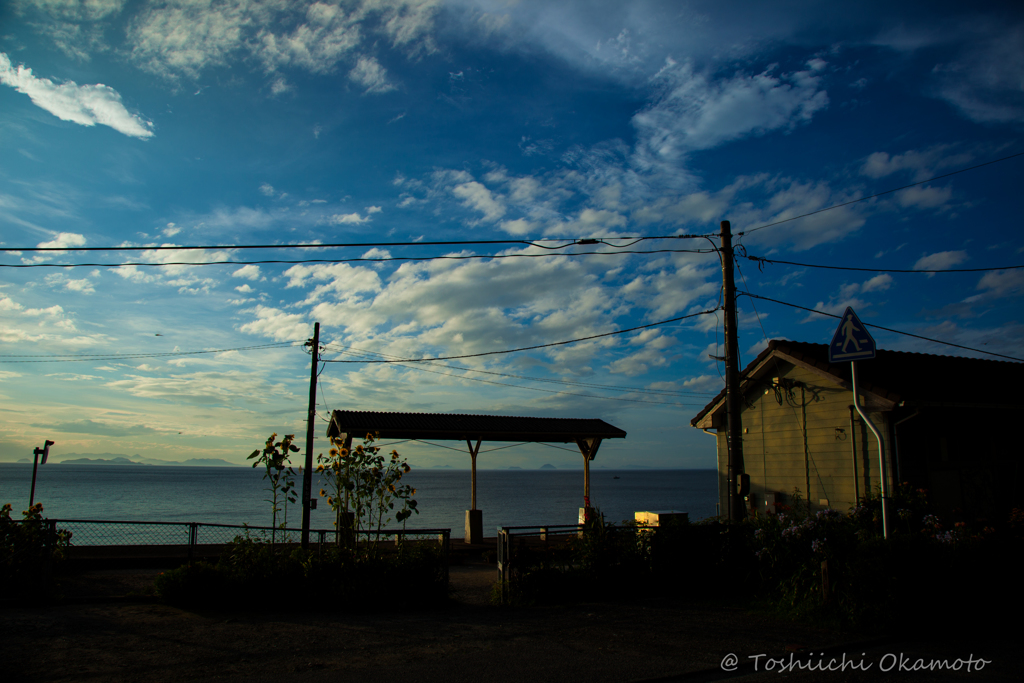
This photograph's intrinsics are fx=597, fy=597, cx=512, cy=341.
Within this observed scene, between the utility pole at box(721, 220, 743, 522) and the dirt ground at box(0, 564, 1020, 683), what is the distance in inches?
85.7

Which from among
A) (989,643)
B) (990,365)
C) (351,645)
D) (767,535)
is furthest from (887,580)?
(990,365)

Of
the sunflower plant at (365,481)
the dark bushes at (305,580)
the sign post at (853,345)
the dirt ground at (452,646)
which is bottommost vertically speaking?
the dirt ground at (452,646)

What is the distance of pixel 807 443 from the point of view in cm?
1302

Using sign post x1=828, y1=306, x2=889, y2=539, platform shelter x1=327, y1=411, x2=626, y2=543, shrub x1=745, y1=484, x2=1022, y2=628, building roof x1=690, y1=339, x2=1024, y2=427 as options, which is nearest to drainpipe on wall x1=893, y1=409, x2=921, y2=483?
building roof x1=690, y1=339, x2=1024, y2=427

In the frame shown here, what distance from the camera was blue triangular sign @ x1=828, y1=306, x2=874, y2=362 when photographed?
24.3ft

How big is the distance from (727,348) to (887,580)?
4.48 m

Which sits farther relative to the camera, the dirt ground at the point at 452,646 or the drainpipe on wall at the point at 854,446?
the drainpipe on wall at the point at 854,446

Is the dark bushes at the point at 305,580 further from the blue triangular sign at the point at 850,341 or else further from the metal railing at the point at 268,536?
the blue triangular sign at the point at 850,341

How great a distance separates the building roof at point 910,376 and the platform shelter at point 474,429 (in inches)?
180

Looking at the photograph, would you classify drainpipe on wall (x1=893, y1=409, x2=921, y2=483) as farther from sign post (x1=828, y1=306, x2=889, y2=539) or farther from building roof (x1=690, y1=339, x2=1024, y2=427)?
sign post (x1=828, y1=306, x2=889, y2=539)

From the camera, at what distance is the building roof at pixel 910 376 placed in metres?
11.2

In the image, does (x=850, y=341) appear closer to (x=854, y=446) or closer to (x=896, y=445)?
(x=896, y=445)

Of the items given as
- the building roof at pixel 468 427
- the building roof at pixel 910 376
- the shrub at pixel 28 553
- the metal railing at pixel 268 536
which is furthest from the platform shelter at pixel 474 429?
the shrub at pixel 28 553

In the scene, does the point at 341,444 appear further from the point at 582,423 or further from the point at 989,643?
the point at 582,423
